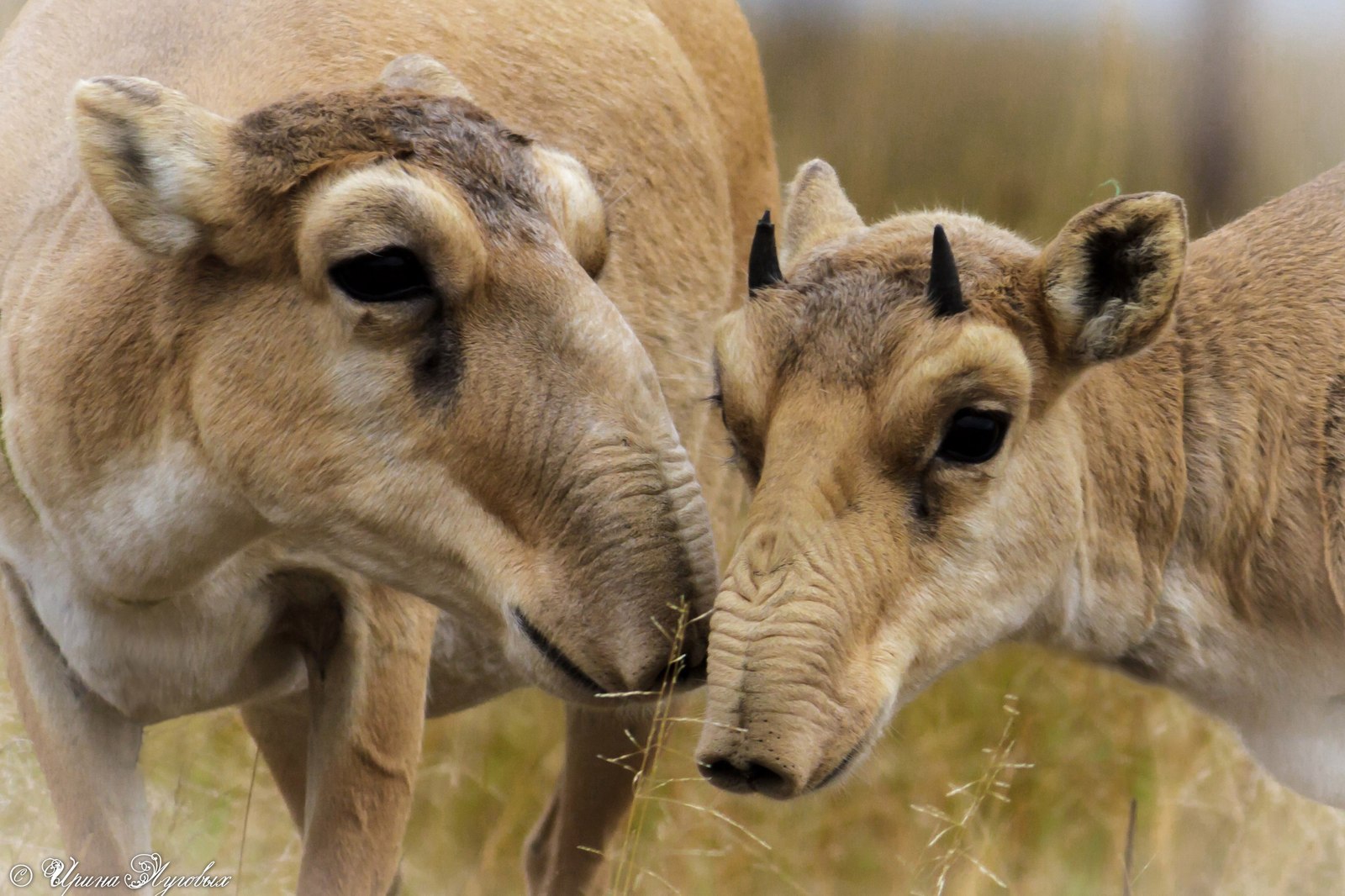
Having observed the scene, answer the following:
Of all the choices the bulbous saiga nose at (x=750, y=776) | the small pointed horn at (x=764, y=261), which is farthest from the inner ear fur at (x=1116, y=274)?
the bulbous saiga nose at (x=750, y=776)

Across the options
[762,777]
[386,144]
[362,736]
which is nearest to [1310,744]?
[762,777]

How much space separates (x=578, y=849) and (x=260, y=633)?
2988 millimetres

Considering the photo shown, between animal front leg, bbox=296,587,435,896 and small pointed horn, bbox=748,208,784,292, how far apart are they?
5.27 ft

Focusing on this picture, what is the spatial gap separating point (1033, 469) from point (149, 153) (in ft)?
8.99

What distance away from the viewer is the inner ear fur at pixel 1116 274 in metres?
4.83

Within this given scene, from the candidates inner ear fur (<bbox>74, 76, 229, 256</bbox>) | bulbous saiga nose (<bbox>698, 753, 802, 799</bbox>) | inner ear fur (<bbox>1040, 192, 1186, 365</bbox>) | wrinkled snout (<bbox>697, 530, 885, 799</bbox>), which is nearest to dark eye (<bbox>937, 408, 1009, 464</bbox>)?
inner ear fur (<bbox>1040, 192, 1186, 365</bbox>)

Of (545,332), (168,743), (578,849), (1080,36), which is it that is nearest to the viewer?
(545,332)

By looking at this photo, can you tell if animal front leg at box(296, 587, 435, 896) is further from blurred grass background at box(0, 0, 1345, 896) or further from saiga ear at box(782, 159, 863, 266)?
saiga ear at box(782, 159, 863, 266)

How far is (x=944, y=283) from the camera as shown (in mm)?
4836

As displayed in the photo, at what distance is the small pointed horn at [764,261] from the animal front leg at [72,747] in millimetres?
2667

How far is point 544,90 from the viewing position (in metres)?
7.07

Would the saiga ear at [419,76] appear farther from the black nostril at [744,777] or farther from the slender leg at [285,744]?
the slender leg at [285,744]

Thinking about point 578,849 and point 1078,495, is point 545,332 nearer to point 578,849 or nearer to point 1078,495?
point 1078,495

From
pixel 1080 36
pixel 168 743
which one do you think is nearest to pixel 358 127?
pixel 168 743
